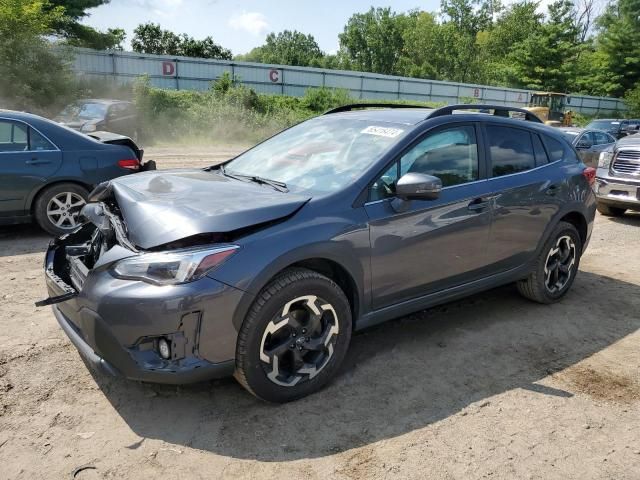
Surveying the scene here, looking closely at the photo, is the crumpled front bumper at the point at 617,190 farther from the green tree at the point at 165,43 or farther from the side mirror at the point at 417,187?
the green tree at the point at 165,43

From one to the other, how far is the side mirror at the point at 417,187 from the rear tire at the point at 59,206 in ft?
15.0

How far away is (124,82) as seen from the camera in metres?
27.1

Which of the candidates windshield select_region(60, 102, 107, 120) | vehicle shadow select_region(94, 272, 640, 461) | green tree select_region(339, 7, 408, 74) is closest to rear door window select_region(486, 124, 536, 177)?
vehicle shadow select_region(94, 272, 640, 461)

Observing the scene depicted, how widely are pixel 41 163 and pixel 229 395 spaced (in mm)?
4579

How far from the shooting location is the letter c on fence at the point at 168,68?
29.7 meters

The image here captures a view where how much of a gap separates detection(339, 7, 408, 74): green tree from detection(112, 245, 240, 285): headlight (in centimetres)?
8626

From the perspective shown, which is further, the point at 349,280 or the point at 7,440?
the point at 349,280

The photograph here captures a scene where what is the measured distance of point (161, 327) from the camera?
279 cm

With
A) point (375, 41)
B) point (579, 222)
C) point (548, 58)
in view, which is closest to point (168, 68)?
point (579, 222)

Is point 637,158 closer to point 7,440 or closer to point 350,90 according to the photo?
point 7,440

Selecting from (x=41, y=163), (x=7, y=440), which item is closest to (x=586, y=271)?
(x=7, y=440)

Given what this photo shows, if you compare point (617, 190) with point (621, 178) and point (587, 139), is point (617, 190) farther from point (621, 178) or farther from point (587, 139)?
point (587, 139)

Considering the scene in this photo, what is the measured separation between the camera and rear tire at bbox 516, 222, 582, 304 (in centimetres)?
488

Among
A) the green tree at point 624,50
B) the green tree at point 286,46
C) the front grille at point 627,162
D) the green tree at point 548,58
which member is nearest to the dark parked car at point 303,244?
the front grille at point 627,162
